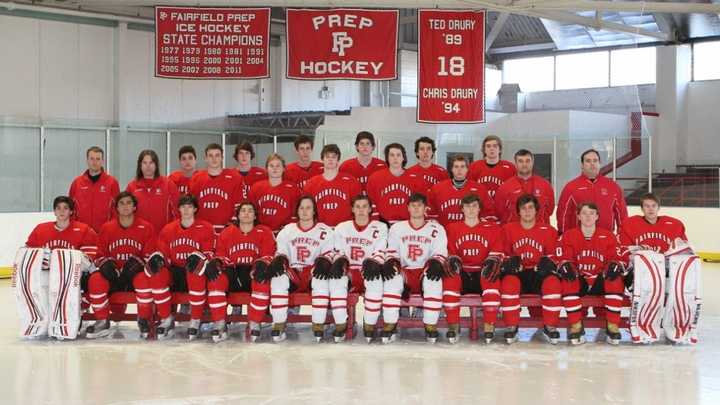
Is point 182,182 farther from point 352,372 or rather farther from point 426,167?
point 352,372

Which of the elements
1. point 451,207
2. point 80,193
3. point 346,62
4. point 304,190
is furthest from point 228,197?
point 346,62

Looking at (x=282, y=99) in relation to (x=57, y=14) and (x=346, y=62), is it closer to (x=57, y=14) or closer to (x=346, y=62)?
(x=57, y=14)

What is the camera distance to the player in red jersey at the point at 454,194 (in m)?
6.80

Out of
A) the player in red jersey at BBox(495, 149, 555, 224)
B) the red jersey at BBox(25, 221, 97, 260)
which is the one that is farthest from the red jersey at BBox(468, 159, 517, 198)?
the red jersey at BBox(25, 221, 97, 260)

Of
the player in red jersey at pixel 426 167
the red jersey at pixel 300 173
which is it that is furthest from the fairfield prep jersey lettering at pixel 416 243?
the red jersey at pixel 300 173

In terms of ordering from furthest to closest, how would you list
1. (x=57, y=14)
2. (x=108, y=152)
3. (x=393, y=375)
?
1. (x=57, y=14)
2. (x=108, y=152)
3. (x=393, y=375)

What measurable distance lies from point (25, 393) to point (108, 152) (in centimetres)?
709

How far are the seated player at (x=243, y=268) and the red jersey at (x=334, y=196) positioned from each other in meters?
0.46

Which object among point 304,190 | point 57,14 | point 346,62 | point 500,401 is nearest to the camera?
point 500,401

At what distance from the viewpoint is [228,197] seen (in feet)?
22.9

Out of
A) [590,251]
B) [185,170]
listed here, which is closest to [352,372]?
[590,251]

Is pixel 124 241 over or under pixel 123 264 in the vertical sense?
over

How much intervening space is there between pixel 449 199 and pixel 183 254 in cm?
203

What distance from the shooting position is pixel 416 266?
6426mm
